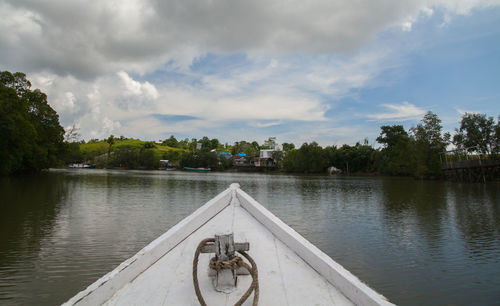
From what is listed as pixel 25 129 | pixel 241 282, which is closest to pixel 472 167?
pixel 241 282

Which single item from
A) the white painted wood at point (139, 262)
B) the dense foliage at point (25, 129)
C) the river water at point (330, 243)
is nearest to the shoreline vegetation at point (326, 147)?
the dense foliage at point (25, 129)

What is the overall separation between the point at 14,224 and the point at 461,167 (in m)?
42.6

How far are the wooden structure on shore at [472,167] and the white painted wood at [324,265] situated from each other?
1533 inches

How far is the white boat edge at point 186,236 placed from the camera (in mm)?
2158

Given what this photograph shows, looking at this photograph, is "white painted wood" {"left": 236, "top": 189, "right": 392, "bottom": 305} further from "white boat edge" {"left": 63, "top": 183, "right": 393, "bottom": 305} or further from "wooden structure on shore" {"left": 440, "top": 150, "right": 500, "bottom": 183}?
"wooden structure on shore" {"left": 440, "top": 150, "right": 500, "bottom": 183}

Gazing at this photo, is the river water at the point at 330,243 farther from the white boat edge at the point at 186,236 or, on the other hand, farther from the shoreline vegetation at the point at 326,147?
the shoreline vegetation at the point at 326,147

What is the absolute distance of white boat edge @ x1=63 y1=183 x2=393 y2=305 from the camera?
2.16 meters

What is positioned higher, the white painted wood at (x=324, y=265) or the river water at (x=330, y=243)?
the white painted wood at (x=324, y=265)

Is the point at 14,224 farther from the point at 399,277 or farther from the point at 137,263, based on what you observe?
the point at 399,277

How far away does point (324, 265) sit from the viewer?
2596mm

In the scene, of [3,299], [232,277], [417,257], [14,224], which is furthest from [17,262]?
[417,257]

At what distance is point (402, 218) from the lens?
13805mm

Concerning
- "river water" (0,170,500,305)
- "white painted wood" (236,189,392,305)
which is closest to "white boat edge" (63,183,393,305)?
"white painted wood" (236,189,392,305)

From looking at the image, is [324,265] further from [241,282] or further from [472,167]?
[472,167]
